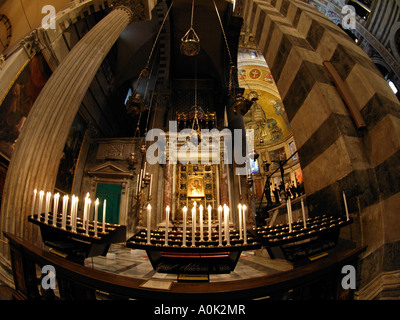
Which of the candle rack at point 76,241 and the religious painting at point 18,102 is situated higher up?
the religious painting at point 18,102

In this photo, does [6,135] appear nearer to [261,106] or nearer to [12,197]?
[12,197]

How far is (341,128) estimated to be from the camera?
2516mm

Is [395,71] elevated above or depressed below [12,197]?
above

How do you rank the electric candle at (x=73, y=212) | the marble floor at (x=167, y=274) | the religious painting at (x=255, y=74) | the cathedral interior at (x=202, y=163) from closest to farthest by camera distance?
the cathedral interior at (x=202, y=163)
the electric candle at (x=73, y=212)
the marble floor at (x=167, y=274)
the religious painting at (x=255, y=74)

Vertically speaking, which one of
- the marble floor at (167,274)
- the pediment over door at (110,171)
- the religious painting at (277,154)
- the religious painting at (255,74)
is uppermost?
the religious painting at (255,74)

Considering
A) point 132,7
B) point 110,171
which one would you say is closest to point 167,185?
point 110,171

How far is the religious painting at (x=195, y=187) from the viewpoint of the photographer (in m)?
10.1

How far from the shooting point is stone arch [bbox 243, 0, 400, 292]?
2.09 m

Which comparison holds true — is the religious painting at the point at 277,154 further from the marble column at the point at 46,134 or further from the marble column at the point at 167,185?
the marble column at the point at 46,134

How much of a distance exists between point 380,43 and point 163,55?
11.9 m

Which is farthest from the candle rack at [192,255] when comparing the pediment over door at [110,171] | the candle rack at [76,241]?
the pediment over door at [110,171]

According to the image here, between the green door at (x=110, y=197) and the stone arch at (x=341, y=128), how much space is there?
9.02m
